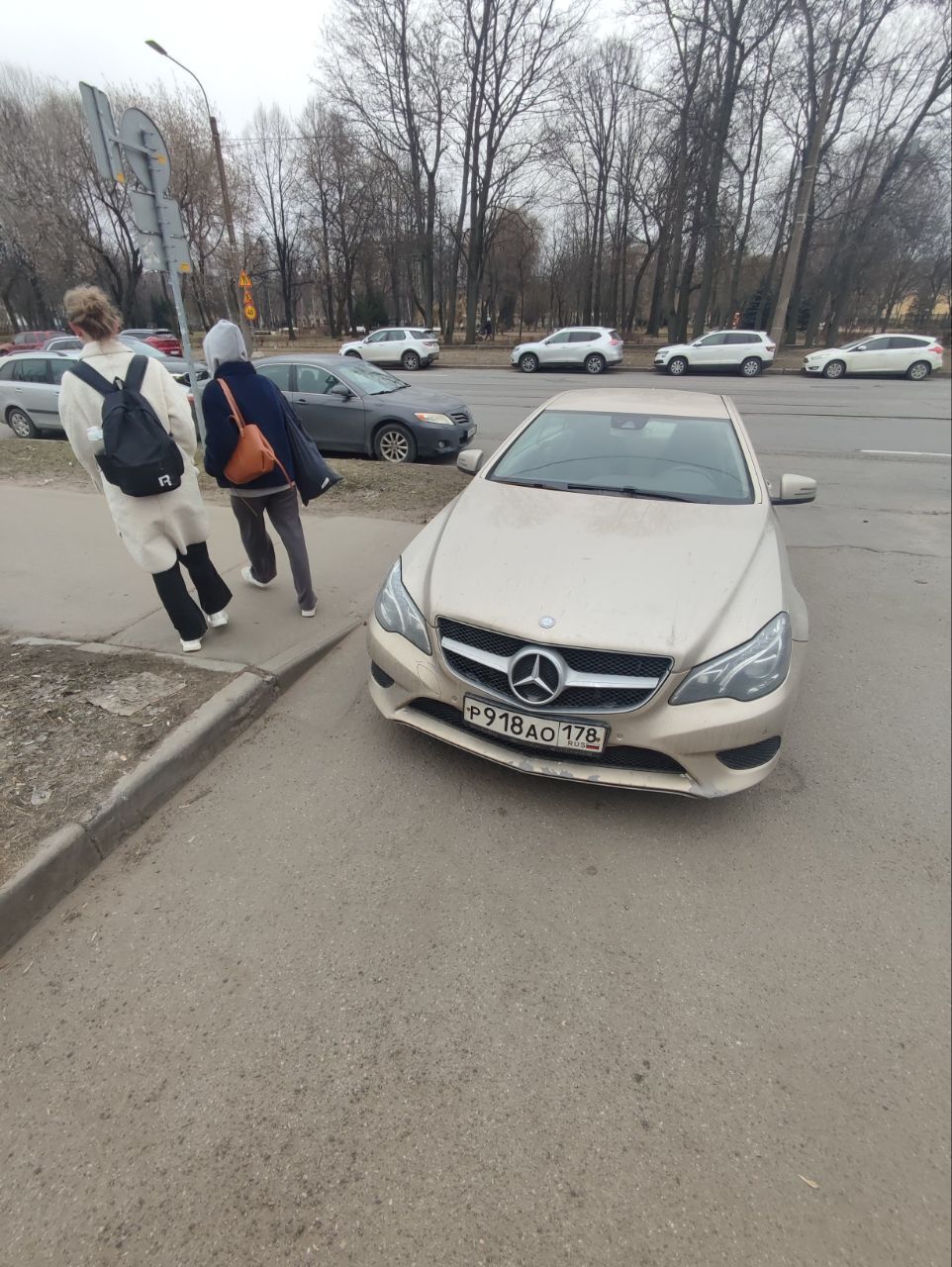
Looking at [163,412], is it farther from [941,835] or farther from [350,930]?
[941,835]

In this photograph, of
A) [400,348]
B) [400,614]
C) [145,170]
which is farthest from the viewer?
[400,348]

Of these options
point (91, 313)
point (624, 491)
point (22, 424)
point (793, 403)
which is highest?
point (91, 313)

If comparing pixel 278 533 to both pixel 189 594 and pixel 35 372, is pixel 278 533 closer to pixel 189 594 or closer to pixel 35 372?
pixel 189 594

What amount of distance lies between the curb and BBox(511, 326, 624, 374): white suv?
23587mm

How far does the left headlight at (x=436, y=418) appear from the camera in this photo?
29.3 feet

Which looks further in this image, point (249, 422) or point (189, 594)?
point (189, 594)

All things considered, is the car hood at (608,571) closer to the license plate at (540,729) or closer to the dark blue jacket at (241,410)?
the license plate at (540,729)

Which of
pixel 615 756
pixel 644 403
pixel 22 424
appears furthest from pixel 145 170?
pixel 22 424

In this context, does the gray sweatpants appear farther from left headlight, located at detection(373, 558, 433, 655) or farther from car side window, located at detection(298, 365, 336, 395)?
car side window, located at detection(298, 365, 336, 395)

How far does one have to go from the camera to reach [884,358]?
73.2ft

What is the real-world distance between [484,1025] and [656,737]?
1.12m

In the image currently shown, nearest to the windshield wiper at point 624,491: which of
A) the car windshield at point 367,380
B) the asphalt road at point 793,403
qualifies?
the asphalt road at point 793,403

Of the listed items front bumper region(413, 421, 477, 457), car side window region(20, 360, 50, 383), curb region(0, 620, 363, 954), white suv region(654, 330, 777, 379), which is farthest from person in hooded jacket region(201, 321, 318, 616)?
white suv region(654, 330, 777, 379)

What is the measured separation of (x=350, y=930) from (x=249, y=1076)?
51 centimetres
